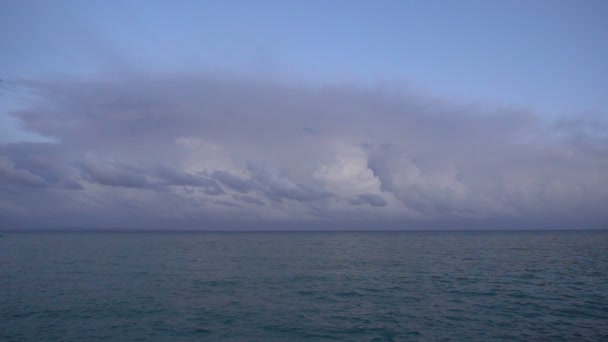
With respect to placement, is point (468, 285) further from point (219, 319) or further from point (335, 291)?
point (219, 319)

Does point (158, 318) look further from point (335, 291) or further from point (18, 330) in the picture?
point (335, 291)

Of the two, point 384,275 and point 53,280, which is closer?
point 53,280

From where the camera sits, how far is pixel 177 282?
52000mm

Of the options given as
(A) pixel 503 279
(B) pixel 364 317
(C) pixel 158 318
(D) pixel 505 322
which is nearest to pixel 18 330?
(C) pixel 158 318

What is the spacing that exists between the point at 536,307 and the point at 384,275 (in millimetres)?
24511

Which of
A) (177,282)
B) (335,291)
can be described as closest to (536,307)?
(335,291)

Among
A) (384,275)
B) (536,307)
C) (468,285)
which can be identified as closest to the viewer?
(536,307)

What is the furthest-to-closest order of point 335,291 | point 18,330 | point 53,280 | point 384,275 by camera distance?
point 384,275
point 53,280
point 335,291
point 18,330

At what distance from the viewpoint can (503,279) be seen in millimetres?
54031

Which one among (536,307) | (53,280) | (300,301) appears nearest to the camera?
(536,307)

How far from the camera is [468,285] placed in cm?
4891

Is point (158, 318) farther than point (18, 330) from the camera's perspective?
Yes

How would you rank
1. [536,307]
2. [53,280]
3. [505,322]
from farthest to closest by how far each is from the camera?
1. [53,280]
2. [536,307]
3. [505,322]

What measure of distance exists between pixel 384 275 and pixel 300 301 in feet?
77.2
